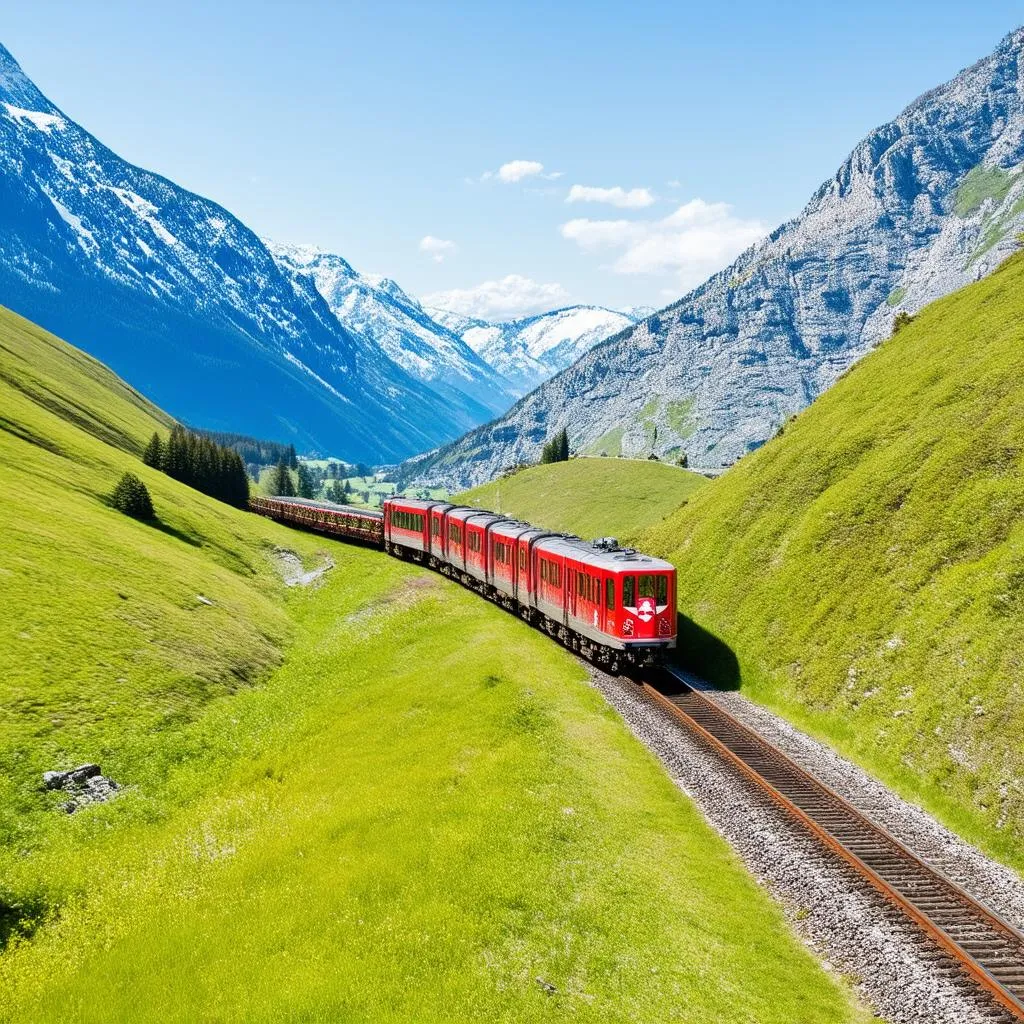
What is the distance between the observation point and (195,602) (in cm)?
4619

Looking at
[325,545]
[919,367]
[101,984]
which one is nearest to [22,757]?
[101,984]

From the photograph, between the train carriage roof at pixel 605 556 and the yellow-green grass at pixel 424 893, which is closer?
the yellow-green grass at pixel 424 893

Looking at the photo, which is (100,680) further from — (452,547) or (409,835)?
(452,547)

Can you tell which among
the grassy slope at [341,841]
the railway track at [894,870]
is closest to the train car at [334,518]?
the grassy slope at [341,841]

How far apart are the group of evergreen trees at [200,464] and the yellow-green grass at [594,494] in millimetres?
→ 43375

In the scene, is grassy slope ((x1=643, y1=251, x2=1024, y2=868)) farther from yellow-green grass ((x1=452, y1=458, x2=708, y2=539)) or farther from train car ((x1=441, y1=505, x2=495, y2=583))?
yellow-green grass ((x1=452, y1=458, x2=708, y2=539))

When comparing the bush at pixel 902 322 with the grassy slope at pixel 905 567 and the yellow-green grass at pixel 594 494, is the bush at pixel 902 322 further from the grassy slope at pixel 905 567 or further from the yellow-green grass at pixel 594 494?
the yellow-green grass at pixel 594 494

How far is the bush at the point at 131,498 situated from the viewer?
6475cm

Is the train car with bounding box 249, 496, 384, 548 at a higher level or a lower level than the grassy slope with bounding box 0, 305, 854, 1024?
higher

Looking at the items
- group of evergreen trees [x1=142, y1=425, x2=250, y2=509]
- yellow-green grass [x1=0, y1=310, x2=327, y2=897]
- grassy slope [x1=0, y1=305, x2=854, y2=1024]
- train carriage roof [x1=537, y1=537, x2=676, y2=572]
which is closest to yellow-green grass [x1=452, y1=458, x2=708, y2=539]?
group of evergreen trees [x1=142, y1=425, x2=250, y2=509]

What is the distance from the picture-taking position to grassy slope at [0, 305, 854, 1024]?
49.6ft

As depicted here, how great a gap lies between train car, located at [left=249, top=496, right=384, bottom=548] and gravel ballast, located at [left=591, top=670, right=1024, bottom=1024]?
5489 cm

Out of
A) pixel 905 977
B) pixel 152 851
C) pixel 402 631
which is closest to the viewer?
pixel 905 977

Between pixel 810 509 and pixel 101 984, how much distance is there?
38.6 metres
